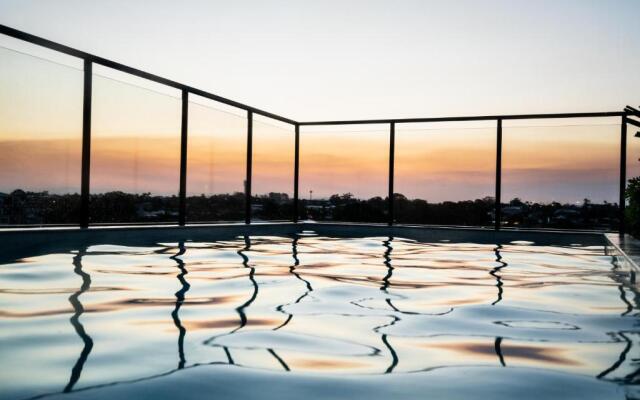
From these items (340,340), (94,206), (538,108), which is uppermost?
(538,108)

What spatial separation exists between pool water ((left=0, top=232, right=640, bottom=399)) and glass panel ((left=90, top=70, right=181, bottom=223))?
5.19 ft

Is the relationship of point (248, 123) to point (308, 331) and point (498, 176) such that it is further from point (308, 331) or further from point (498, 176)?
point (308, 331)

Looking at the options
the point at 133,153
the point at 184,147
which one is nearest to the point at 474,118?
the point at 184,147

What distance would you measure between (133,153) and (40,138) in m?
1.28

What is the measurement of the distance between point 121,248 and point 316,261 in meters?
1.70

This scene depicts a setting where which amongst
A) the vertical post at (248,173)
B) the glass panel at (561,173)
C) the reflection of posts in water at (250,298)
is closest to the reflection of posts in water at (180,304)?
Answer: the reflection of posts in water at (250,298)

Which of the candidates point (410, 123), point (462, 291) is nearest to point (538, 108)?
point (410, 123)

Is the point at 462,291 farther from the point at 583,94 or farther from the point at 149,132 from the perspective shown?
the point at 583,94

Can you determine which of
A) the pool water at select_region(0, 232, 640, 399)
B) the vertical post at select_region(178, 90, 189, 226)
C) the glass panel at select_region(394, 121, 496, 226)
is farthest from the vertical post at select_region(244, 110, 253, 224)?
the pool water at select_region(0, 232, 640, 399)

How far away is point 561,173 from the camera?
7875 millimetres

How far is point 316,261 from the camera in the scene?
4.79m

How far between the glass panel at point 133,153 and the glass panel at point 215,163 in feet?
0.82

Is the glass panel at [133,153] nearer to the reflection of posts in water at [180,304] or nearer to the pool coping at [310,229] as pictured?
the pool coping at [310,229]

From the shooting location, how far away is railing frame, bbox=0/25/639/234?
17.7 feet
